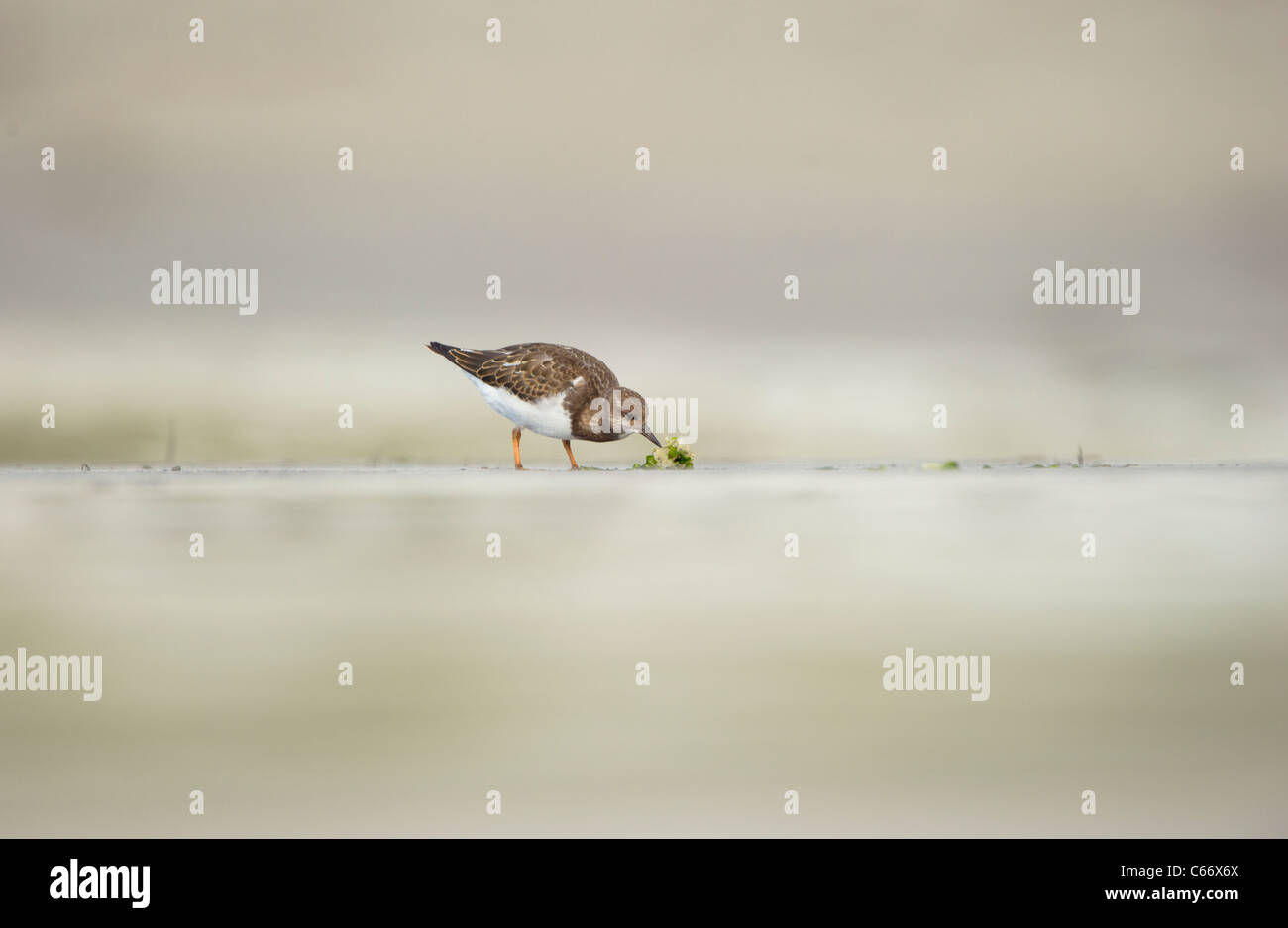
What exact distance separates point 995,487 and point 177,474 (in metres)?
2.95

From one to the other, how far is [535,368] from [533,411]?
167 millimetres

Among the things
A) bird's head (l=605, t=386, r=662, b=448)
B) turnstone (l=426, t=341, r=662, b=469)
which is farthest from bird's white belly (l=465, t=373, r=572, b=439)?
bird's head (l=605, t=386, r=662, b=448)

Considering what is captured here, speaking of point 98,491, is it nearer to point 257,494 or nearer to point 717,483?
point 257,494

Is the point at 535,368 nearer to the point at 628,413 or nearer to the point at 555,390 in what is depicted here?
the point at 555,390

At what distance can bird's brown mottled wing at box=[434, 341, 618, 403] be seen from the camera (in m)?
4.02

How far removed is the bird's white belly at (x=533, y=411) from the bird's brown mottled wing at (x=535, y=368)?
23 mm

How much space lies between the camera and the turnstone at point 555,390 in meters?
4.02

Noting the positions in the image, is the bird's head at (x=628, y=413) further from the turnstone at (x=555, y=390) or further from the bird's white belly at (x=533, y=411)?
the bird's white belly at (x=533, y=411)

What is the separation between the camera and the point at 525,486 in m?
3.63

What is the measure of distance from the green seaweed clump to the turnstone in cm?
6

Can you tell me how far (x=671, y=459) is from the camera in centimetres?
400

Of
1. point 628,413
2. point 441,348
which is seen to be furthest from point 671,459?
point 441,348
